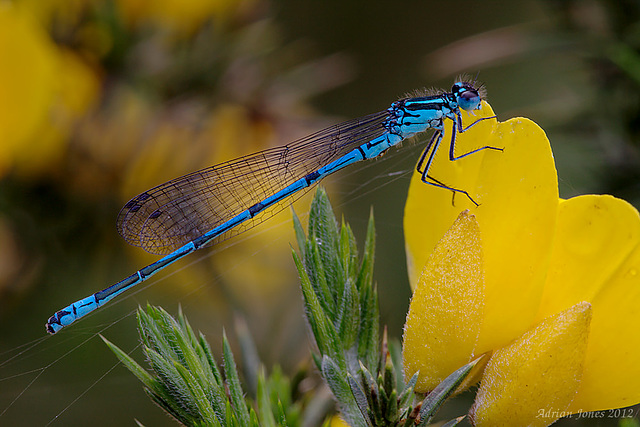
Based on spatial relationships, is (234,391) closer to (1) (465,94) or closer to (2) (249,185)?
(1) (465,94)

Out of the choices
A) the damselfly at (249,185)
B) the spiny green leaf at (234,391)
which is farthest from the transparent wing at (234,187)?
the spiny green leaf at (234,391)

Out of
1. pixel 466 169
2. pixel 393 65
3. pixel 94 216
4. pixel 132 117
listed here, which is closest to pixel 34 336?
pixel 94 216

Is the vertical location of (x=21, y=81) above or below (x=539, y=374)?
above

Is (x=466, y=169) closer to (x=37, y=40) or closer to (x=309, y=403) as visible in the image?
(x=309, y=403)

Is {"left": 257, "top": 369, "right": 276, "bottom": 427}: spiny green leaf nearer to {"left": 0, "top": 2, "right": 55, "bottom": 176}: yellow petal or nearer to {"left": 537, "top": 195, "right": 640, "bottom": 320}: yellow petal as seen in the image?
{"left": 537, "top": 195, "right": 640, "bottom": 320}: yellow petal

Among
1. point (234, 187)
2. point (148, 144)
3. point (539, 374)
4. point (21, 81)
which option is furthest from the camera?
point (234, 187)

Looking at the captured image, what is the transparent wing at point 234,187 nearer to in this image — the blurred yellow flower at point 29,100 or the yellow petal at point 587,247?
the blurred yellow flower at point 29,100

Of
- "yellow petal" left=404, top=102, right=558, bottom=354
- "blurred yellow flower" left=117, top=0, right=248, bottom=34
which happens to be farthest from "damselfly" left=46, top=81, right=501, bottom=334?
"yellow petal" left=404, top=102, right=558, bottom=354

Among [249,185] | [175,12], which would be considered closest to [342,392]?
[175,12]
